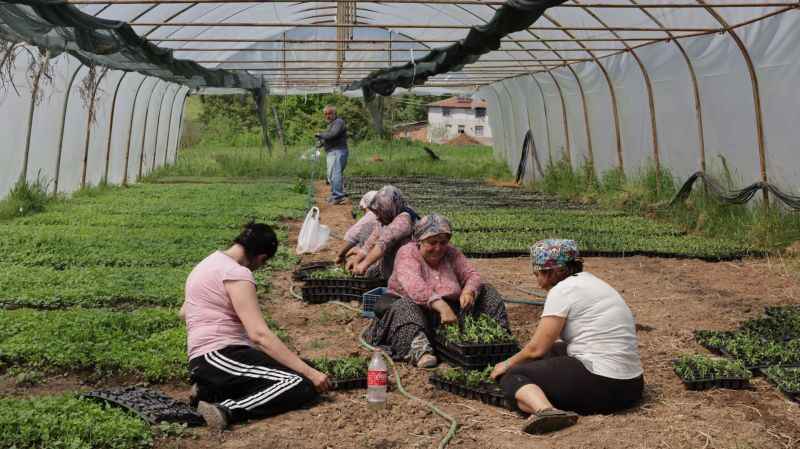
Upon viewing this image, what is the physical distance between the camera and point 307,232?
9.93 meters

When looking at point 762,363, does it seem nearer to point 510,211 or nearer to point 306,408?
point 306,408

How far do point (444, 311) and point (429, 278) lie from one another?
0.32m

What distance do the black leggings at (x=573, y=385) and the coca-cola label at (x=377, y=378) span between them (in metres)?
0.65

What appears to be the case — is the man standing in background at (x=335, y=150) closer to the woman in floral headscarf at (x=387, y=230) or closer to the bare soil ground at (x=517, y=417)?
the woman in floral headscarf at (x=387, y=230)

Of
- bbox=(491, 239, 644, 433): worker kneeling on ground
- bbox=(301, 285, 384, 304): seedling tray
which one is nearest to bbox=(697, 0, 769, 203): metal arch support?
bbox=(301, 285, 384, 304): seedling tray

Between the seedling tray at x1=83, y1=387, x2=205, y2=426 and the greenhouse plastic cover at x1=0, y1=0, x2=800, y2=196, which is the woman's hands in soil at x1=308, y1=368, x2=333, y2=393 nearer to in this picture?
the seedling tray at x1=83, y1=387, x2=205, y2=426

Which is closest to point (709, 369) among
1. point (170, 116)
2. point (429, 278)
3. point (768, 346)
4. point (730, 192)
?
point (768, 346)

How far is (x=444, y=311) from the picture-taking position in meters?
5.91

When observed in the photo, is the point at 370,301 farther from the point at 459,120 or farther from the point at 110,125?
the point at 459,120

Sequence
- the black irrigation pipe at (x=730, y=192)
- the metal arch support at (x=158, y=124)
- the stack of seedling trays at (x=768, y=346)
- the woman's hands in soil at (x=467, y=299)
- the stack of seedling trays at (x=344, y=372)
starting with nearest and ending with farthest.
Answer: the stack of seedling trays at (x=344, y=372)
the stack of seedling trays at (x=768, y=346)
the woman's hands in soil at (x=467, y=299)
the black irrigation pipe at (x=730, y=192)
the metal arch support at (x=158, y=124)

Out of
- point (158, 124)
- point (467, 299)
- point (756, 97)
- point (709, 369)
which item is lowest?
point (709, 369)

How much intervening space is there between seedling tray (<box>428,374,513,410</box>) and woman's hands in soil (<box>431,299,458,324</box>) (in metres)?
0.64

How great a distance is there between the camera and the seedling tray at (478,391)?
492 cm

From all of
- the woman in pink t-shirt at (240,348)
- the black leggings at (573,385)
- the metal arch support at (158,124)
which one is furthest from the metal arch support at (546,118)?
the woman in pink t-shirt at (240,348)
